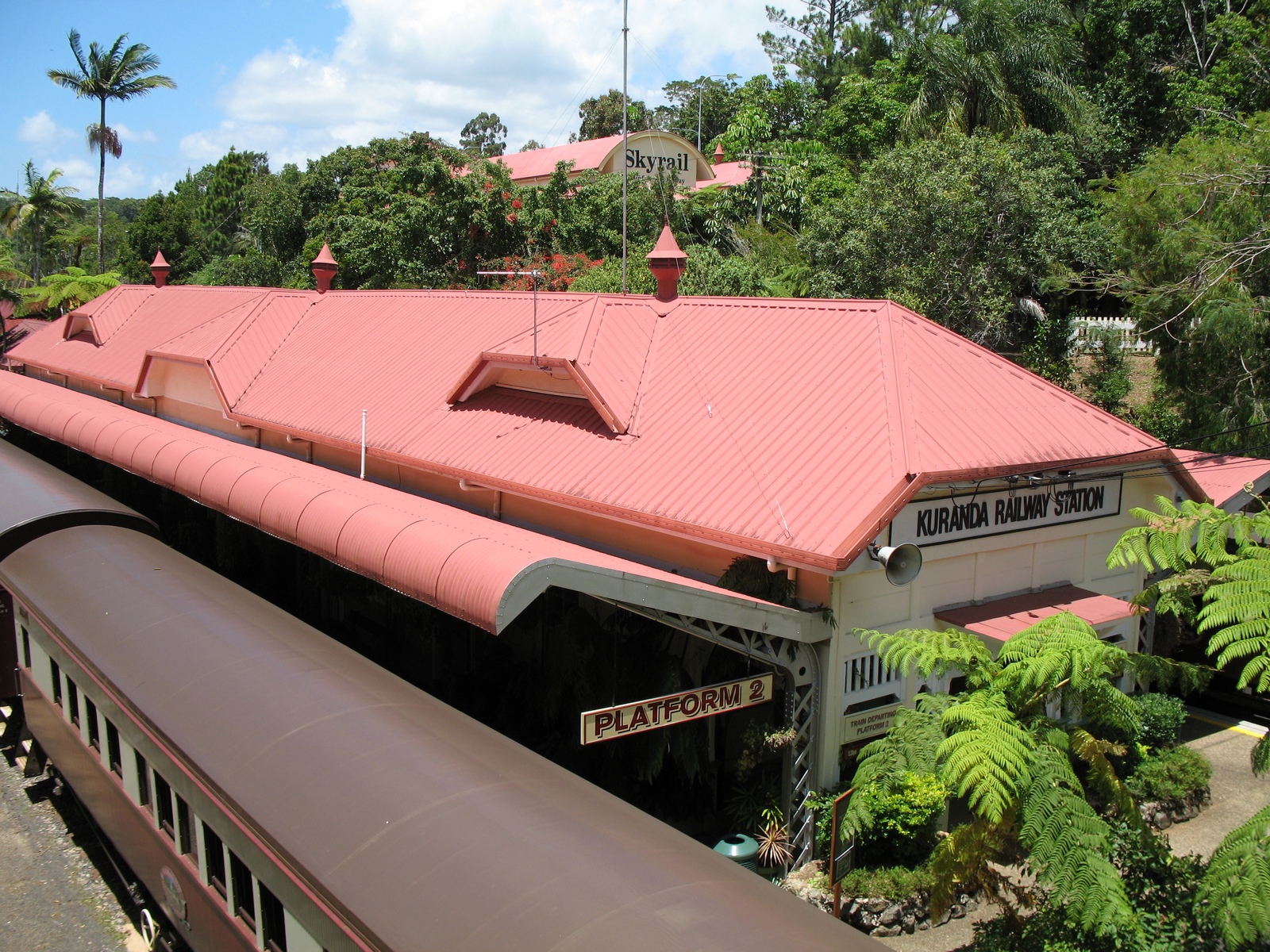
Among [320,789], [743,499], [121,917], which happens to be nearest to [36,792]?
[121,917]

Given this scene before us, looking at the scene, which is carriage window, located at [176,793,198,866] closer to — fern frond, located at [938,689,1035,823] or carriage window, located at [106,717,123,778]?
carriage window, located at [106,717,123,778]

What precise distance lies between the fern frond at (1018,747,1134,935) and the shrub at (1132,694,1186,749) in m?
6.04

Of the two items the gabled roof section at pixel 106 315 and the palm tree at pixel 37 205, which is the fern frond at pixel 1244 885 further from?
the palm tree at pixel 37 205

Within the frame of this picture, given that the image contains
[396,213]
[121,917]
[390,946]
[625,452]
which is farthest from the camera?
[396,213]

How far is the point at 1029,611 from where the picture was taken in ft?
35.5

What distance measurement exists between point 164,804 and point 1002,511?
8415mm

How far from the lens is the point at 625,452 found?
11734mm

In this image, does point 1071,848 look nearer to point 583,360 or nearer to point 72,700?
point 583,360

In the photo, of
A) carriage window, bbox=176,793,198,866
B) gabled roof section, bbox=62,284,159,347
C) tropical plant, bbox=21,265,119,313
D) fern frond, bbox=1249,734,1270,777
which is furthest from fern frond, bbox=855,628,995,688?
tropical plant, bbox=21,265,119,313

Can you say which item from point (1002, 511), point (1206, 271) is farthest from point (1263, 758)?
point (1206, 271)

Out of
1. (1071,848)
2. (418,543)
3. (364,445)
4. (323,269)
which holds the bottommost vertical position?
(1071,848)

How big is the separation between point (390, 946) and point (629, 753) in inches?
214

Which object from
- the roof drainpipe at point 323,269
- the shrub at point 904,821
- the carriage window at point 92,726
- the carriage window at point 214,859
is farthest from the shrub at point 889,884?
the roof drainpipe at point 323,269

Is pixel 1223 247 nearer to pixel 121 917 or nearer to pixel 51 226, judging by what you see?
pixel 121 917
